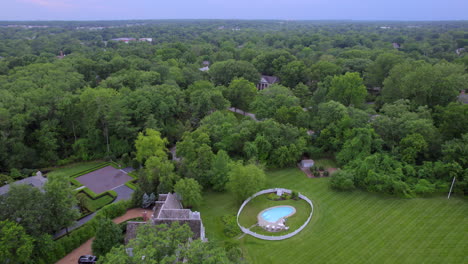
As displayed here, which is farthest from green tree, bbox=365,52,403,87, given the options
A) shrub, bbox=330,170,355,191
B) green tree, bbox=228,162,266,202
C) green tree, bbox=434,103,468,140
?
green tree, bbox=228,162,266,202

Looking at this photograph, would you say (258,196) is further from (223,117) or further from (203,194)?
(223,117)

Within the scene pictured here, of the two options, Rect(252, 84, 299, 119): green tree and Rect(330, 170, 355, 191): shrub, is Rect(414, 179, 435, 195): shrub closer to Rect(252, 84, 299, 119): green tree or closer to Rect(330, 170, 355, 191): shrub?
Rect(330, 170, 355, 191): shrub

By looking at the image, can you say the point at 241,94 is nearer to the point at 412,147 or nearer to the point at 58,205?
the point at 412,147

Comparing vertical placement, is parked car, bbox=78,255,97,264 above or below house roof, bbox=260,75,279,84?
below


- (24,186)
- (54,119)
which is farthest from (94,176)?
(24,186)

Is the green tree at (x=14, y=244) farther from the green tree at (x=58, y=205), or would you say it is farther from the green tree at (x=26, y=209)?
the green tree at (x=58, y=205)

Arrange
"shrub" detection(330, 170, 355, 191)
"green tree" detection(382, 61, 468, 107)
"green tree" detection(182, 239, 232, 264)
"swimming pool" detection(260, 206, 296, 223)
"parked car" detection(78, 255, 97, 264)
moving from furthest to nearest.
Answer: "green tree" detection(382, 61, 468, 107) < "shrub" detection(330, 170, 355, 191) < "swimming pool" detection(260, 206, 296, 223) < "parked car" detection(78, 255, 97, 264) < "green tree" detection(182, 239, 232, 264)

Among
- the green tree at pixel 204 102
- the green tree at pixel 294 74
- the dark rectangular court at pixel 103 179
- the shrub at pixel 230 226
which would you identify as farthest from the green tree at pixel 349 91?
the dark rectangular court at pixel 103 179
